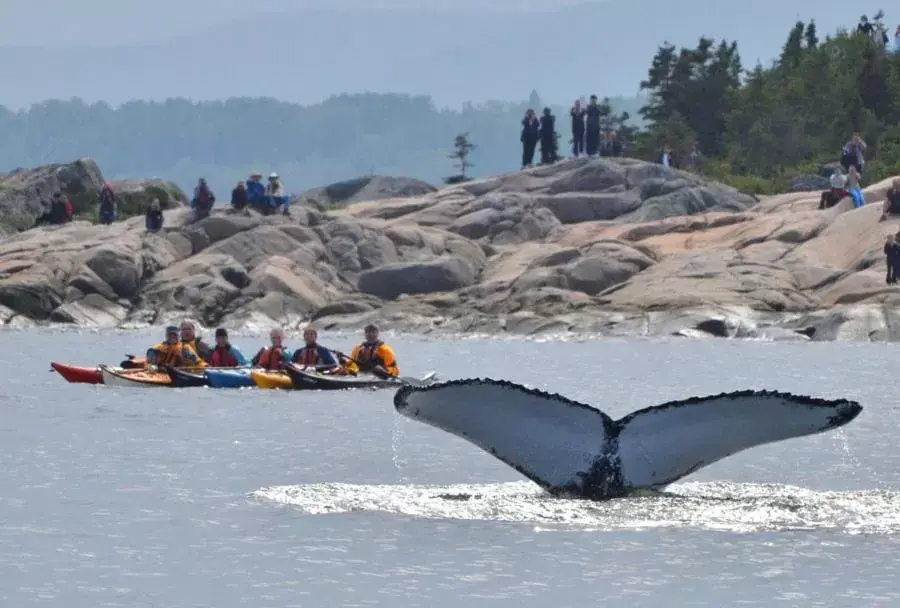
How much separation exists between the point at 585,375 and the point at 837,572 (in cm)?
2400

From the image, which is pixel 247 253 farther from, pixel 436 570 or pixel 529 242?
pixel 436 570

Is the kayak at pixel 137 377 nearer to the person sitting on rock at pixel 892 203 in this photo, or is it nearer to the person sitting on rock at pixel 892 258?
the person sitting on rock at pixel 892 258

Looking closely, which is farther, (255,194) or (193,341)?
(255,194)

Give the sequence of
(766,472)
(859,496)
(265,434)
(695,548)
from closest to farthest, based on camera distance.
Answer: (695,548) → (859,496) → (766,472) → (265,434)

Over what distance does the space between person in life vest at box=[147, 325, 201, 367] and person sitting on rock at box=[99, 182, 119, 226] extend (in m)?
28.9

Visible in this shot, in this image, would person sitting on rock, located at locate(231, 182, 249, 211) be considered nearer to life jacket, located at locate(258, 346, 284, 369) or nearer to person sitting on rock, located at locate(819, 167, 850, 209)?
person sitting on rock, located at locate(819, 167, 850, 209)

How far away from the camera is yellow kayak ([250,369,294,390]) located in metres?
30.9

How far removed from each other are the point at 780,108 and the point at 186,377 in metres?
44.4

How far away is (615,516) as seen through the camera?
13883 millimetres

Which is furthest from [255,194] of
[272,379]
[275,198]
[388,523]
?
[388,523]

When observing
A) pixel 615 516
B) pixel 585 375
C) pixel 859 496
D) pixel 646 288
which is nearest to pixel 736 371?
pixel 585 375

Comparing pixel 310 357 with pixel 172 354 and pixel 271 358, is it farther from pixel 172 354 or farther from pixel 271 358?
pixel 172 354

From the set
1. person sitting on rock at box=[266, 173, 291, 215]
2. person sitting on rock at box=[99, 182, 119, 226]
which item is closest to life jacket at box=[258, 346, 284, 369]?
person sitting on rock at box=[266, 173, 291, 215]

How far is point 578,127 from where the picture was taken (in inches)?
2379
